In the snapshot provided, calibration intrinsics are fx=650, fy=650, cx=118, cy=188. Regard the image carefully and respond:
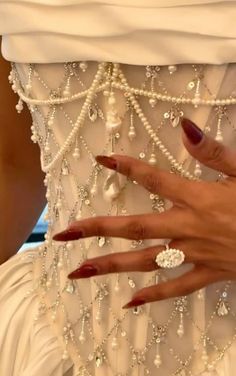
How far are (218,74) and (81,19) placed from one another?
0.14 metres

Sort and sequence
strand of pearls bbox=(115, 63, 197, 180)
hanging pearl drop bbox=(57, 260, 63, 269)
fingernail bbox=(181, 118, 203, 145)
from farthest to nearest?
1. hanging pearl drop bbox=(57, 260, 63, 269)
2. strand of pearls bbox=(115, 63, 197, 180)
3. fingernail bbox=(181, 118, 203, 145)

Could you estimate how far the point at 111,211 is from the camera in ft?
2.25

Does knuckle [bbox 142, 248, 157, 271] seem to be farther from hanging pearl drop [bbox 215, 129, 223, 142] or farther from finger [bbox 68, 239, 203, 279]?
hanging pearl drop [bbox 215, 129, 223, 142]

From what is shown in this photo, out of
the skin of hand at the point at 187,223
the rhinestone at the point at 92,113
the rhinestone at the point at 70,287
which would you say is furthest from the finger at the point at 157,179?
the rhinestone at the point at 70,287

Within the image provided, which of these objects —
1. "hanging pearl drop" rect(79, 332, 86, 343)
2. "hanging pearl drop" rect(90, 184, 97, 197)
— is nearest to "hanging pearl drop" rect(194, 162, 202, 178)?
"hanging pearl drop" rect(90, 184, 97, 197)

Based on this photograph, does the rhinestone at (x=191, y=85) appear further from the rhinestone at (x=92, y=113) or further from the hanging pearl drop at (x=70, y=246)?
the hanging pearl drop at (x=70, y=246)

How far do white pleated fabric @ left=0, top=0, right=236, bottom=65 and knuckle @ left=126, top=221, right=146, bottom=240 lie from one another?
6.2 inches

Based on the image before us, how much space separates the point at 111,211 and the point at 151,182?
0.12m

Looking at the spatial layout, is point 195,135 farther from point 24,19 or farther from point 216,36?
point 24,19

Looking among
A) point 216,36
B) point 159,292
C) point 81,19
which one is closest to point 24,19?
point 81,19

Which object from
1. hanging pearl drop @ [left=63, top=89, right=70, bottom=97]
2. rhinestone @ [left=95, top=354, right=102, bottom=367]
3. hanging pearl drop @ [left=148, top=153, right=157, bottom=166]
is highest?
hanging pearl drop @ [left=63, top=89, right=70, bottom=97]

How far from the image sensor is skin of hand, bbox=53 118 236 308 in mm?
552

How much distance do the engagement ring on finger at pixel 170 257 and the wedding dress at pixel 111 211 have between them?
8cm

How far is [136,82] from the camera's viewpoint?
2.09 feet
